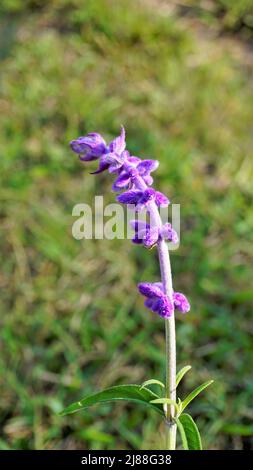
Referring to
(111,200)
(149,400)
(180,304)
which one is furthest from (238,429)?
(111,200)

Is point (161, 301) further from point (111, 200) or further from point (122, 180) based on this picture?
point (111, 200)

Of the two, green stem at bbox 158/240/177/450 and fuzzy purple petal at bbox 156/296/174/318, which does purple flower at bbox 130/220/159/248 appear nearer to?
green stem at bbox 158/240/177/450

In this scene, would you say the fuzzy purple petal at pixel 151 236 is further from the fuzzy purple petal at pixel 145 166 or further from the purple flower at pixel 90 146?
the purple flower at pixel 90 146

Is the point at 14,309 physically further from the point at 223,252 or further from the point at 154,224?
the point at 154,224

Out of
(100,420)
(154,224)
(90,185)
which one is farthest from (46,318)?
(154,224)

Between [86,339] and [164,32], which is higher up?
[164,32]

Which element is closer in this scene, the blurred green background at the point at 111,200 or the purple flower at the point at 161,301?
the purple flower at the point at 161,301

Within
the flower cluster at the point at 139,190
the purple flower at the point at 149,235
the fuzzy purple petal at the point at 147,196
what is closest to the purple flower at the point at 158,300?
the flower cluster at the point at 139,190
